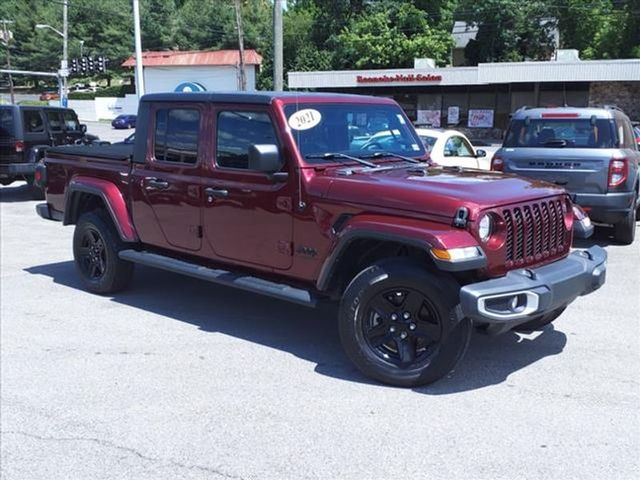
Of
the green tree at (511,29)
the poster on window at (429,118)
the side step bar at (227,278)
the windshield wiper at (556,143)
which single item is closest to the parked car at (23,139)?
the side step bar at (227,278)

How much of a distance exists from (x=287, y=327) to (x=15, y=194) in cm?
1208

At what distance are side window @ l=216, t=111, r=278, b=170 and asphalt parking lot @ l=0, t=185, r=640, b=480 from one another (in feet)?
4.67

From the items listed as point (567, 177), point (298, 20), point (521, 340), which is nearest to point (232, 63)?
point (298, 20)

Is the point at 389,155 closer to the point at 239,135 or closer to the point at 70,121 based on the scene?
the point at 239,135

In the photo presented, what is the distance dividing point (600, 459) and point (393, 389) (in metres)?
1.34

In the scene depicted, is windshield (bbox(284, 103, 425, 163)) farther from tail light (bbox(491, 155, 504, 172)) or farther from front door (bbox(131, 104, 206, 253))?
tail light (bbox(491, 155, 504, 172))

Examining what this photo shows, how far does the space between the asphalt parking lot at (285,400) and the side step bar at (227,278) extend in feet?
1.57

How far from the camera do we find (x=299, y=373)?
472 cm

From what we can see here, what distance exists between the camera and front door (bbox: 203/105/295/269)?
16.4ft

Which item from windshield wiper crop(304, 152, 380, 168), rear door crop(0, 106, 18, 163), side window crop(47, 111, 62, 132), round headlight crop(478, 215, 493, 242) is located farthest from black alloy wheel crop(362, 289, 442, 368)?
side window crop(47, 111, 62, 132)

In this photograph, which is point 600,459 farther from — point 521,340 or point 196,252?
point 196,252

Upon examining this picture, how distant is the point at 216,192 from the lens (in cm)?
538

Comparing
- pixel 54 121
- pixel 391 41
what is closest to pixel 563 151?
pixel 54 121

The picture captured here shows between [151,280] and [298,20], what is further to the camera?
[298,20]
